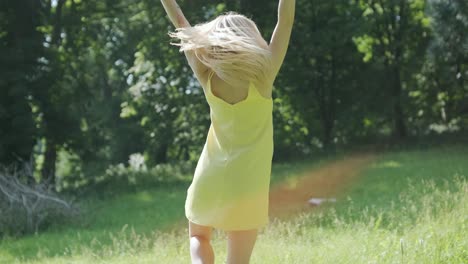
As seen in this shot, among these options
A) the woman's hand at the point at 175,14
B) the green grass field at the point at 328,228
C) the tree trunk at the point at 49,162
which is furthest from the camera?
the tree trunk at the point at 49,162

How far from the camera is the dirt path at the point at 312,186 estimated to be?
12328 millimetres

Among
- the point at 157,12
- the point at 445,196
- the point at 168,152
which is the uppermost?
the point at 157,12

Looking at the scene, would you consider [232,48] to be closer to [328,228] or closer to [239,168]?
[239,168]

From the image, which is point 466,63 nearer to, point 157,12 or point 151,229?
point 157,12

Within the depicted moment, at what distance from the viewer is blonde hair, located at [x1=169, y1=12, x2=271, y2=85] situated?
338cm

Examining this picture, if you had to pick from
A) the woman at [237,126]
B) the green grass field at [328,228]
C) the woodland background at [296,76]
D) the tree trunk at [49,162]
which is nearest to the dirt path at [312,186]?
A: the green grass field at [328,228]

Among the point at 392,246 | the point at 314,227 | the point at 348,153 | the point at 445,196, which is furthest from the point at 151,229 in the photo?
the point at 348,153

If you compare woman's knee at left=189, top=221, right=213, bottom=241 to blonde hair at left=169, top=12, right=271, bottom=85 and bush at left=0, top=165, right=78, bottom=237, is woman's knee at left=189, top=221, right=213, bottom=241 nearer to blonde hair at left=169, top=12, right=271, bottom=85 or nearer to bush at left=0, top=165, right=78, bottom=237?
blonde hair at left=169, top=12, right=271, bottom=85

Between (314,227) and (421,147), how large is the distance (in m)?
12.3

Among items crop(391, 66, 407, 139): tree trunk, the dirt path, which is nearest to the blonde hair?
the dirt path

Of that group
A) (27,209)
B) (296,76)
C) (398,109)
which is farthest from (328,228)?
(398,109)

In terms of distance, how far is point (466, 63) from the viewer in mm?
19797

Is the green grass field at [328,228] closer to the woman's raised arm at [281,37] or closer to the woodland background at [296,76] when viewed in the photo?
the woman's raised arm at [281,37]

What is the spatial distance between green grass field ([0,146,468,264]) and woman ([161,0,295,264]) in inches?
68.6
